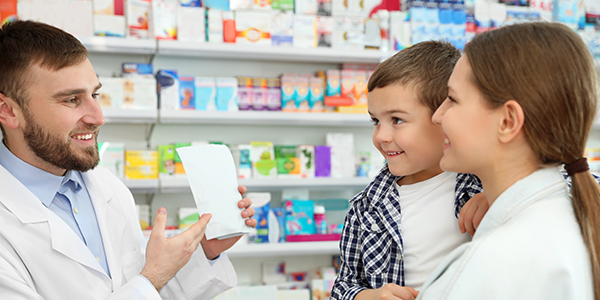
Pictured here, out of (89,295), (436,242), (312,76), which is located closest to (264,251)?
(312,76)

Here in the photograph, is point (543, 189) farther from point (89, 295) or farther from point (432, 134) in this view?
point (89, 295)

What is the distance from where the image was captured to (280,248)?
281 cm

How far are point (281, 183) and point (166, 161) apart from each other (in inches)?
28.4

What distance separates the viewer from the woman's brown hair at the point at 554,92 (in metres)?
0.73

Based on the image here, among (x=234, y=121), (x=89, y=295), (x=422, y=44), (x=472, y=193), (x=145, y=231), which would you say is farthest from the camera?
(x=234, y=121)

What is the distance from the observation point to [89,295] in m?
1.32

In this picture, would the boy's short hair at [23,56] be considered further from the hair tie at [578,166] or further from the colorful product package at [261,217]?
the colorful product package at [261,217]

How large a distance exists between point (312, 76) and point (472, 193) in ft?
6.79

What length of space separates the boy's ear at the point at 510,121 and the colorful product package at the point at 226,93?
2232 mm

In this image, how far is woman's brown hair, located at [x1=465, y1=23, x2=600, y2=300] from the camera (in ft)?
2.40

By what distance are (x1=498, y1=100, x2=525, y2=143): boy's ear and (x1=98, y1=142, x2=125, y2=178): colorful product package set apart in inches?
92.4

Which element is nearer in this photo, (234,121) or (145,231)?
(145,231)

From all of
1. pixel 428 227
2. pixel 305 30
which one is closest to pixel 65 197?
pixel 428 227

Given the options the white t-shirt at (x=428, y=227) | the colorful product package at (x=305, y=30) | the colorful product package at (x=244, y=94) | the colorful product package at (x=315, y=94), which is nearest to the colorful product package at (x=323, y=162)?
the colorful product package at (x=315, y=94)
